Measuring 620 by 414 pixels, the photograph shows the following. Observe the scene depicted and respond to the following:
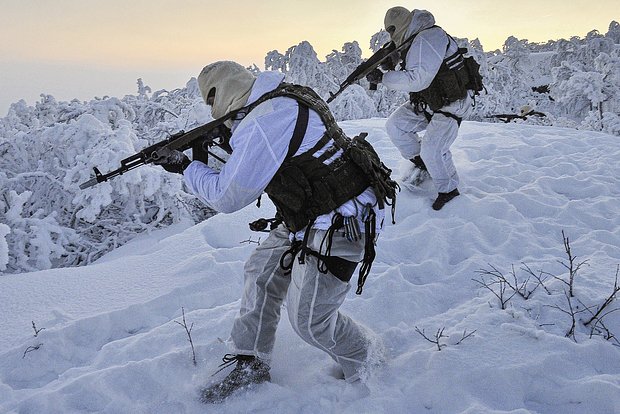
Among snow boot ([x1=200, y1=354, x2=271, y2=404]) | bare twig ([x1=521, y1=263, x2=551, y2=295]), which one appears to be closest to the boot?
bare twig ([x1=521, y1=263, x2=551, y2=295])

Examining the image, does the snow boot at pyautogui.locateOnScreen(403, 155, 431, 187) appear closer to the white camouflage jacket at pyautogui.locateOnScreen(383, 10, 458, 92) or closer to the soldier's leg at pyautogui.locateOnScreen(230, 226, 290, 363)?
the white camouflage jacket at pyautogui.locateOnScreen(383, 10, 458, 92)

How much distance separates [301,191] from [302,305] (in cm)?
61

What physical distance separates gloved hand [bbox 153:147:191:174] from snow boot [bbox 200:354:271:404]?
119 centimetres

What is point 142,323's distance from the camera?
3326mm

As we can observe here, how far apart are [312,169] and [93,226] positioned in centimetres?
829

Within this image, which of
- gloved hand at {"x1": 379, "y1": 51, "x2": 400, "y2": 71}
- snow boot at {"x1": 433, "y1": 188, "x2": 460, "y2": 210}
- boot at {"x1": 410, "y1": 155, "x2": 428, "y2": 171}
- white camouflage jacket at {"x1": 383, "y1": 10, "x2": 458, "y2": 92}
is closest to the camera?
white camouflage jacket at {"x1": 383, "y1": 10, "x2": 458, "y2": 92}

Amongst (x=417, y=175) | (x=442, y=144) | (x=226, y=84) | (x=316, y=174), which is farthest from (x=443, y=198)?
(x=226, y=84)

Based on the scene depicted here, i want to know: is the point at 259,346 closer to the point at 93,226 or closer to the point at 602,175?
the point at 602,175

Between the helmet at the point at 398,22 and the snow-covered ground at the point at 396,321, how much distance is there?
6.21 ft

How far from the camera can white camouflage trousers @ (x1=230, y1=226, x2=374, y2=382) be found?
2.25 m

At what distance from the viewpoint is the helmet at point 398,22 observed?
4.65m

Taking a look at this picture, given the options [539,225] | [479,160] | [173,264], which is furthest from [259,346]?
[479,160]

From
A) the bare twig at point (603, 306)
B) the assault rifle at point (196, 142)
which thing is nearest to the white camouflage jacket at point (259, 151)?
the assault rifle at point (196, 142)

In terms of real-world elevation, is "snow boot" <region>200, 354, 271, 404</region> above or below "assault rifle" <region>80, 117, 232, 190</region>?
below
